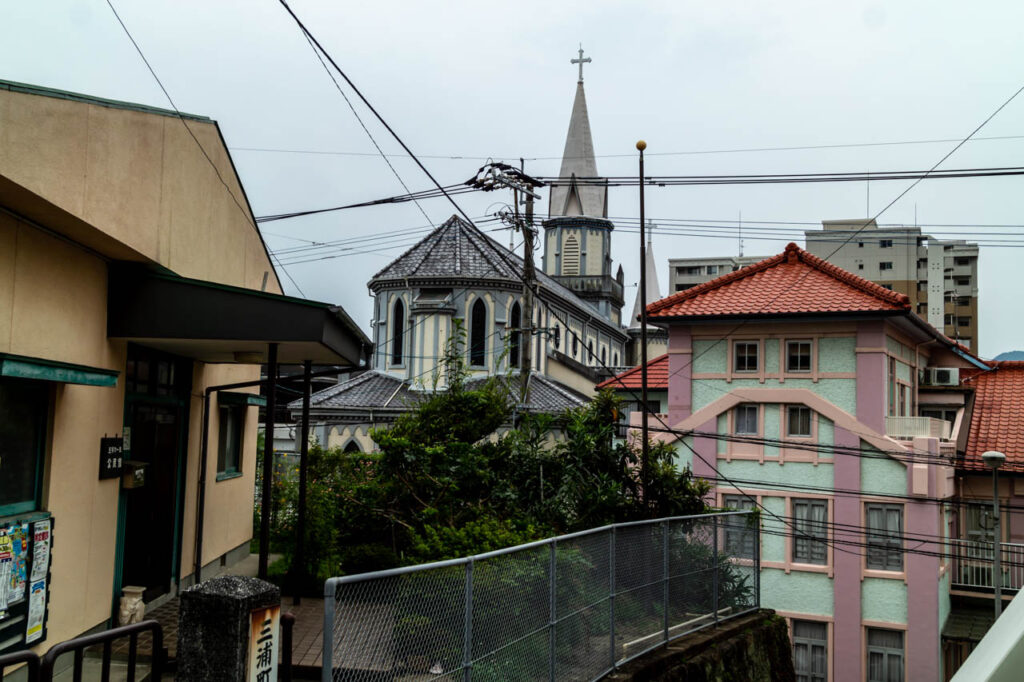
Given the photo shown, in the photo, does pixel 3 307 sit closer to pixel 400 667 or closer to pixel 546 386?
pixel 400 667

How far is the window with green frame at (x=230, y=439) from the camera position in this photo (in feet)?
51.7

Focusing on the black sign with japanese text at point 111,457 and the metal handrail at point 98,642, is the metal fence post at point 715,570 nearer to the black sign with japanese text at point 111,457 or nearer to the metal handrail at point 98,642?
the black sign with japanese text at point 111,457

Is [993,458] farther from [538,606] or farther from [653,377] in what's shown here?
[538,606]

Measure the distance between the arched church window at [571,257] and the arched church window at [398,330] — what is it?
26.9 metres

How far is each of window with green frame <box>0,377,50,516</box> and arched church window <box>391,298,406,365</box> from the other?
36786mm

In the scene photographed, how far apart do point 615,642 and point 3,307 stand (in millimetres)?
7178

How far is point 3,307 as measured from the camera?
312 inches

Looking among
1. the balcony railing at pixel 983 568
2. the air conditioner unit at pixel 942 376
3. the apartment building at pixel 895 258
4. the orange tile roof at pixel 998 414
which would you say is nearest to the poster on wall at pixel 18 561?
the balcony railing at pixel 983 568

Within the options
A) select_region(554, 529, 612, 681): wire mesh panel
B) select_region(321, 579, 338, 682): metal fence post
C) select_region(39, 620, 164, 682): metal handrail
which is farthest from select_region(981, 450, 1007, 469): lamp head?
select_region(39, 620, 164, 682): metal handrail

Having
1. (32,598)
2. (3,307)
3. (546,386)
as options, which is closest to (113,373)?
(3,307)

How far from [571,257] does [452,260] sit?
86.7 feet

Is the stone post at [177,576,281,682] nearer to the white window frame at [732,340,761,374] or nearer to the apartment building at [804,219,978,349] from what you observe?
the white window frame at [732,340,761,374]

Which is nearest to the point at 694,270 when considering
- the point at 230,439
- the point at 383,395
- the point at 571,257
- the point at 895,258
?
the point at 895,258

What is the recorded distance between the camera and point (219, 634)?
19.3 ft
